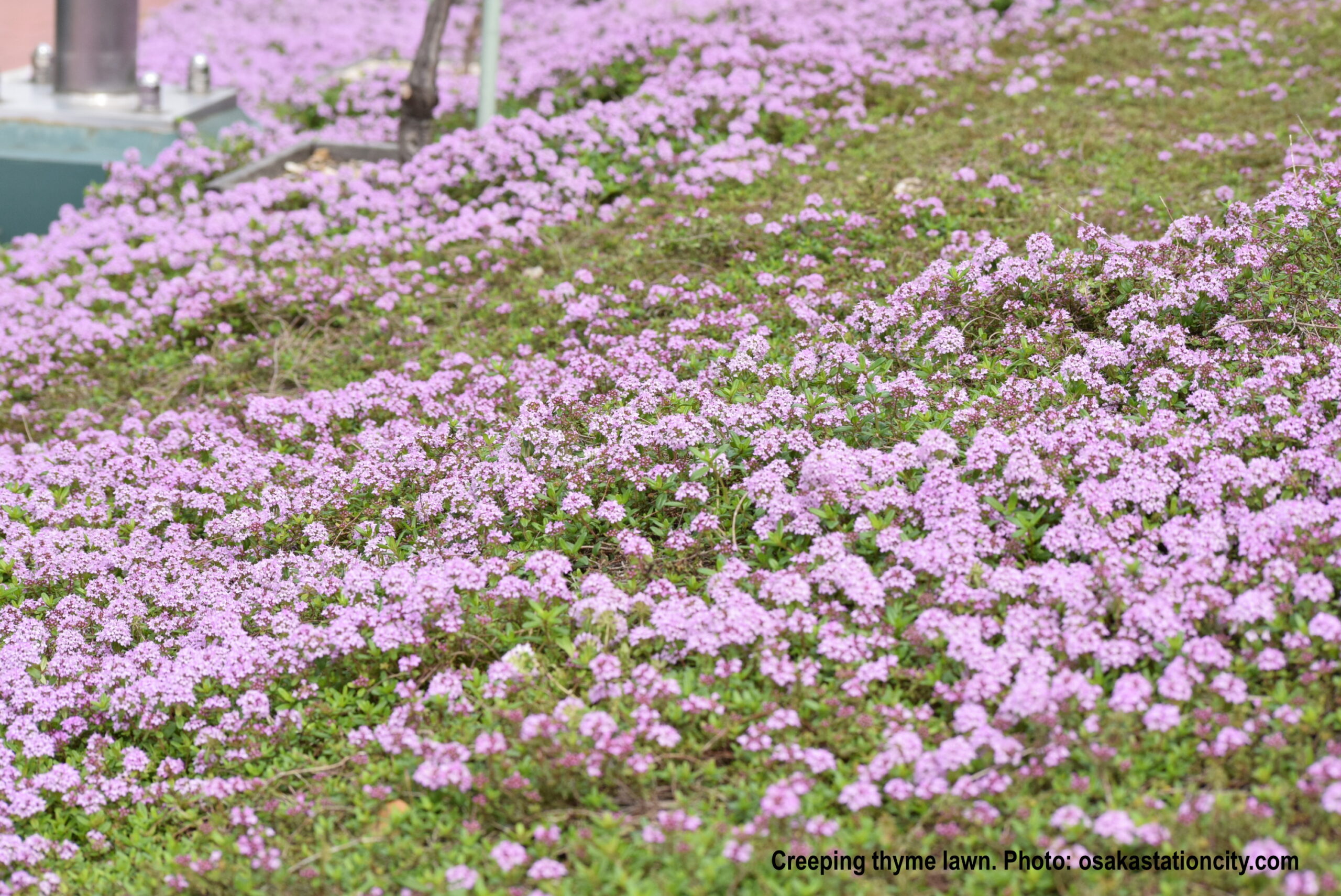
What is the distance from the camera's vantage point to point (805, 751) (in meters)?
3.60

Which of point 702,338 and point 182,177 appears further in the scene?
point 182,177

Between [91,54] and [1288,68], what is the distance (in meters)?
11.1

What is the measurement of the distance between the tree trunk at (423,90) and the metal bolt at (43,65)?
400 centimetres

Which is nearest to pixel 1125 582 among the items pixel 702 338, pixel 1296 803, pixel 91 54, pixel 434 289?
pixel 1296 803

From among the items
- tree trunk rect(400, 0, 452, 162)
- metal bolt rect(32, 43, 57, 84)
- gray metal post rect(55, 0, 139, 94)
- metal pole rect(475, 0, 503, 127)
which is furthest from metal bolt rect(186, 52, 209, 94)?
metal pole rect(475, 0, 503, 127)

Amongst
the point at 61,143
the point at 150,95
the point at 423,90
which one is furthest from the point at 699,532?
the point at 150,95

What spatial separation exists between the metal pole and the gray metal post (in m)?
3.61

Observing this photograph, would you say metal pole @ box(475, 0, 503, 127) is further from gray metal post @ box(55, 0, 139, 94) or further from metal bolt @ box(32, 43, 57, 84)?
metal bolt @ box(32, 43, 57, 84)

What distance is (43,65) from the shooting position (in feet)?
38.1

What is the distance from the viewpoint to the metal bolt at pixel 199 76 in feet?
39.0

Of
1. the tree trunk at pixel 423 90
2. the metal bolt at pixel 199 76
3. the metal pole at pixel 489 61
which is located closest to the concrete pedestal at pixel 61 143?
the metal bolt at pixel 199 76

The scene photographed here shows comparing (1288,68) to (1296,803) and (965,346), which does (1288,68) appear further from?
(1296,803)

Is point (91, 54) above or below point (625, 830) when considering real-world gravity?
above

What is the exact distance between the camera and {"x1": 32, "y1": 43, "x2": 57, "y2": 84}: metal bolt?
1155 centimetres
